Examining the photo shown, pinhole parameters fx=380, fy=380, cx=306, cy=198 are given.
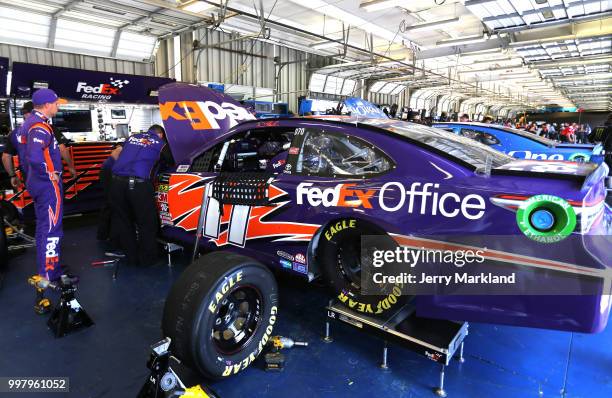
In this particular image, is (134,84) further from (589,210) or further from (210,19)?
(589,210)

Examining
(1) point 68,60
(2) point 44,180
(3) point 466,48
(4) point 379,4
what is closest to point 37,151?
(2) point 44,180

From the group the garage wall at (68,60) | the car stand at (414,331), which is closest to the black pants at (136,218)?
the car stand at (414,331)

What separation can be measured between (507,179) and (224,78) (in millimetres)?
12786

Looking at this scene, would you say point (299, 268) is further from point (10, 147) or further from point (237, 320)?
point (10, 147)

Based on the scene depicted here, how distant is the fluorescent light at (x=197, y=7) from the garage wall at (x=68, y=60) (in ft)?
10.5

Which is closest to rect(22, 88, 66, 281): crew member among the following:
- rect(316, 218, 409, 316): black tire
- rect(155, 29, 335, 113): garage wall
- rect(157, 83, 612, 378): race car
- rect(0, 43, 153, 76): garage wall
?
rect(157, 83, 612, 378): race car

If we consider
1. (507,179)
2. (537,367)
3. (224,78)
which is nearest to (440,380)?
(537,367)

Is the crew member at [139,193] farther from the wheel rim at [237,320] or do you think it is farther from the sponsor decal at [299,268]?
the wheel rim at [237,320]

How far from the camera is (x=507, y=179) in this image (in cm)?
194

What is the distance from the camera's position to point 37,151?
3189mm

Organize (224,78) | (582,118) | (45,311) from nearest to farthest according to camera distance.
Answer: (45,311)
(224,78)
(582,118)

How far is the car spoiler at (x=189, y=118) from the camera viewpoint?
3.81 meters

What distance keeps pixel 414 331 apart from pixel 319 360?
24.8 inches

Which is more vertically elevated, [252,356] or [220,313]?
[220,313]
